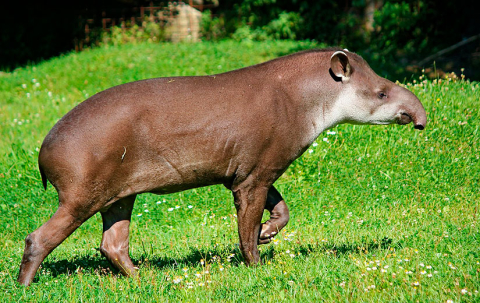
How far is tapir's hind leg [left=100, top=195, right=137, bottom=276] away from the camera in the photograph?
20.2ft

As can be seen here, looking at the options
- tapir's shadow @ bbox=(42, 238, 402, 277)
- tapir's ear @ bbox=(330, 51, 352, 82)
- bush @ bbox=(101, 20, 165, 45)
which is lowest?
bush @ bbox=(101, 20, 165, 45)

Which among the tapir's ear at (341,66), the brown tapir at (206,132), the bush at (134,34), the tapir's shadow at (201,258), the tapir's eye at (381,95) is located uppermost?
the tapir's ear at (341,66)

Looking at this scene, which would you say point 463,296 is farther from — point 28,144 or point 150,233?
point 28,144

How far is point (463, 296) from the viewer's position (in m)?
4.67

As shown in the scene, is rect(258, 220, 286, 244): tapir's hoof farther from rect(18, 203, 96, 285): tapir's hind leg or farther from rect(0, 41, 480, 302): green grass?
rect(18, 203, 96, 285): tapir's hind leg

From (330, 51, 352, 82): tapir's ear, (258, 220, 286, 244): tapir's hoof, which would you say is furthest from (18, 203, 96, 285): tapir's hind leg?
(330, 51, 352, 82): tapir's ear

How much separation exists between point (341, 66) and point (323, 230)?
7.79 ft

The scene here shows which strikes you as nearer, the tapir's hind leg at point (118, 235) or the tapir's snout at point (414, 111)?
the tapir's snout at point (414, 111)

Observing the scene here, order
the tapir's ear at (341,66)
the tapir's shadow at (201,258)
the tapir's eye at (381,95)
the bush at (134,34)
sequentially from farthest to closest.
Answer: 1. the bush at (134,34)
2. the tapir's shadow at (201,258)
3. the tapir's eye at (381,95)
4. the tapir's ear at (341,66)

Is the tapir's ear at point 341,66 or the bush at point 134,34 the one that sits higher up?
the tapir's ear at point 341,66

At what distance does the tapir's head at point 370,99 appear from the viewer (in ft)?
19.5

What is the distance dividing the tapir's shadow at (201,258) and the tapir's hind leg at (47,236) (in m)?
0.55

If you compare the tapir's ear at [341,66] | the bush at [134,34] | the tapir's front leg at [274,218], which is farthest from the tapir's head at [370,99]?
the bush at [134,34]

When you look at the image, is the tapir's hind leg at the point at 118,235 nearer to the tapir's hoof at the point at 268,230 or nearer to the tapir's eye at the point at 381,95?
the tapir's hoof at the point at 268,230
